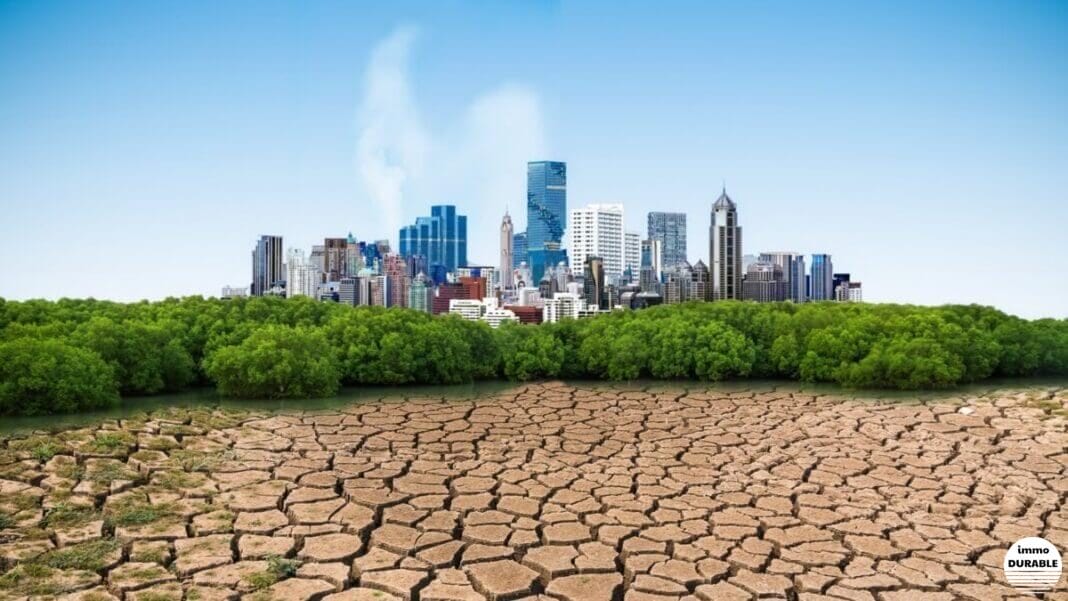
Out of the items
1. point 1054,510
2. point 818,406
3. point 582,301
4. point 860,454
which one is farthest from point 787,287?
point 1054,510

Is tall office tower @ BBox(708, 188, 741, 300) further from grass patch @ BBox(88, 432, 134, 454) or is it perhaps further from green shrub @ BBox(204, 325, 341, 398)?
grass patch @ BBox(88, 432, 134, 454)

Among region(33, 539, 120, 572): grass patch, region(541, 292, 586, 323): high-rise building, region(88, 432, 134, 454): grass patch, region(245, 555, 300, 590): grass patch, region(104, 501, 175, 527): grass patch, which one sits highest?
region(541, 292, 586, 323): high-rise building

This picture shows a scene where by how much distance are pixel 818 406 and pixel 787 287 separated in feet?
27.3

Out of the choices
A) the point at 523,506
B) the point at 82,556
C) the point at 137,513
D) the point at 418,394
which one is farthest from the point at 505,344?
the point at 82,556

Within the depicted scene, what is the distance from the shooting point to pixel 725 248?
1967 cm

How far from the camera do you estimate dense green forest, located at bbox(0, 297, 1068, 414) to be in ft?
37.8

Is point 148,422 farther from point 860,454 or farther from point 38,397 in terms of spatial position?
point 860,454

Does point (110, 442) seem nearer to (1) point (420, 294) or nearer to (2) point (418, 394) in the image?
(2) point (418, 394)

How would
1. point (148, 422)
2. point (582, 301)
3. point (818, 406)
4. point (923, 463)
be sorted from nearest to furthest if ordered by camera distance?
point (923, 463), point (148, 422), point (818, 406), point (582, 301)

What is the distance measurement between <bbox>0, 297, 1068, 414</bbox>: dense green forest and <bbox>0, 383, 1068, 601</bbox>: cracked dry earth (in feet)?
6.25

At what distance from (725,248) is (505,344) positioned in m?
7.73

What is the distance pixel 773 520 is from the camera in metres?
6.59

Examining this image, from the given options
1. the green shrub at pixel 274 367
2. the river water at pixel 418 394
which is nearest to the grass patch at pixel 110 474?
the river water at pixel 418 394

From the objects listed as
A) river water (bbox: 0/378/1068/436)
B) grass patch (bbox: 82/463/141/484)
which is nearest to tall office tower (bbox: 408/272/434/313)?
river water (bbox: 0/378/1068/436)
